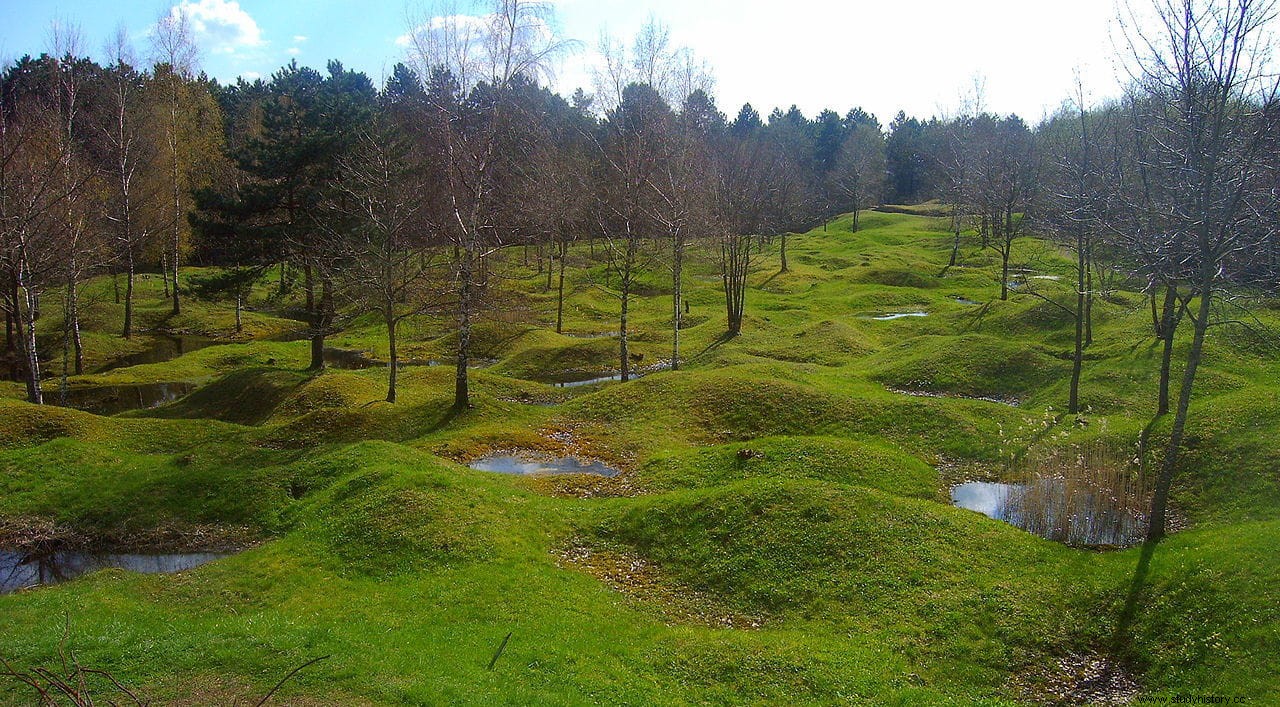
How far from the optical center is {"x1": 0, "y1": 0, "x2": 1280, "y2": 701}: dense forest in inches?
753

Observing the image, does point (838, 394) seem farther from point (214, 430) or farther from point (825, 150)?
point (825, 150)

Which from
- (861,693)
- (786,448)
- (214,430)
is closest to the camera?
(861,693)

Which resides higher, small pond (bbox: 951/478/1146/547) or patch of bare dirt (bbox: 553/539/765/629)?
small pond (bbox: 951/478/1146/547)

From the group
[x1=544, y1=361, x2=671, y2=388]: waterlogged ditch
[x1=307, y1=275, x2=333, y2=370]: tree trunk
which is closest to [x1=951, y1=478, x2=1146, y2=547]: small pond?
[x1=544, y1=361, x2=671, y2=388]: waterlogged ditch

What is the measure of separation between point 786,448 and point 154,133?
221ft

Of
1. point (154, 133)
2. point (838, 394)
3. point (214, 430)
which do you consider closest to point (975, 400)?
point (838, 394)

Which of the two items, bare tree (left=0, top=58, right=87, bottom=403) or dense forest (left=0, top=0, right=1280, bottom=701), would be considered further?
bare tree (left=0, top=58, right=87, bottom=403)

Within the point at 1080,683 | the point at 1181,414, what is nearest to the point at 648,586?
the point at 1080,683

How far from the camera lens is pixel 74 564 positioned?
2262cm

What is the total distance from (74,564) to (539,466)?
15.2m

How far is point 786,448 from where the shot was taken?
89.6ft

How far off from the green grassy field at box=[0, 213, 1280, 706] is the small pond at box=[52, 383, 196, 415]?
147 cm

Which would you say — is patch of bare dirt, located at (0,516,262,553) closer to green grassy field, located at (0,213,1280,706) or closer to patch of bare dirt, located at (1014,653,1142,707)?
green grassy field, located at (0,213,1280,706)

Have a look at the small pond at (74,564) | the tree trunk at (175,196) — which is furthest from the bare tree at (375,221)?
the tree trunk at (175,196)
